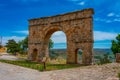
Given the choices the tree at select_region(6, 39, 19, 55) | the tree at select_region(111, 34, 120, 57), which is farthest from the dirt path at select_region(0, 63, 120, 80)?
the tree at select_region(6, 39, 19, 55)

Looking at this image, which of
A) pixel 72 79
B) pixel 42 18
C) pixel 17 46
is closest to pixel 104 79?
pixel 72 79

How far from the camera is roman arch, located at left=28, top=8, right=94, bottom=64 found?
23.3 m

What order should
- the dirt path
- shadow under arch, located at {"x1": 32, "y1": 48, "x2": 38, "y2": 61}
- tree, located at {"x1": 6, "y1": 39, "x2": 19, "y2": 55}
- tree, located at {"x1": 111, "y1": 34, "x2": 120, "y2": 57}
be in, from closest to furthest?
the dirt path → shadow under arch, located at {"x1": 32, "y1": 48, "x2": 38, "y2": 61} → tree, located at {"x1": 111, "y1": 34, "x2": 120, "y2": 57} → tree, located at {"x1": 6, "y1": 39, "x2": 19, "y2": 55}

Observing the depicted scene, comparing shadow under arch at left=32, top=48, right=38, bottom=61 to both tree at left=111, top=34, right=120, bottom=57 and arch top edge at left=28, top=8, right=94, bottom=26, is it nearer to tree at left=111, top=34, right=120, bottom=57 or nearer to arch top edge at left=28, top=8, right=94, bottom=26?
arch top edge at left=28, top=8, right=94, bottom=26

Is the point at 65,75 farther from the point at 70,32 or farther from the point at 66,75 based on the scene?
the point at 70,32

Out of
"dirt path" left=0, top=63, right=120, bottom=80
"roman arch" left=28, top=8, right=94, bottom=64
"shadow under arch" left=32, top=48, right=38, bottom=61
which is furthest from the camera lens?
"shadow under arch" left=32, top=48, right=38, bottom=61

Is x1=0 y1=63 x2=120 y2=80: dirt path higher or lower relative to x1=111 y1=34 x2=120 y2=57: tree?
lower

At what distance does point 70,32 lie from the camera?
25.2m

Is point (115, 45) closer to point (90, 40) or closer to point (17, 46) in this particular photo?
point (90, 40)

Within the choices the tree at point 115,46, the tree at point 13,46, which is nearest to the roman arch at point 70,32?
the tree at point 115,46

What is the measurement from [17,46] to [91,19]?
33.2 metres

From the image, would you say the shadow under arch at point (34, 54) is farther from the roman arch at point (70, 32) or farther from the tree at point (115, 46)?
the tree at point (115, 46)

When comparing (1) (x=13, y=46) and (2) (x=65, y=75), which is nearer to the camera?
(2) (x=65, y=75)

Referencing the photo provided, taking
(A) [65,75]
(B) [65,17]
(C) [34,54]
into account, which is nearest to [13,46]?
(C) [34,54]
